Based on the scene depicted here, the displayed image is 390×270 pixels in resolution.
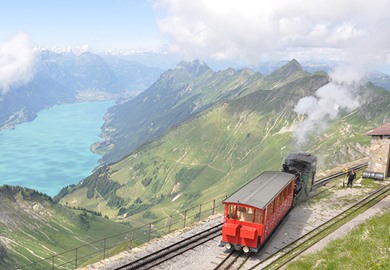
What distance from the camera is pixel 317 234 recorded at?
36.3m

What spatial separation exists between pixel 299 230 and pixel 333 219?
5498 mm

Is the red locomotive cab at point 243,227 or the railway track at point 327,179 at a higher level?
Answer: the red locomotive cab at point 243,227

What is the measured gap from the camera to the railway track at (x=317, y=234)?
97.8 ft

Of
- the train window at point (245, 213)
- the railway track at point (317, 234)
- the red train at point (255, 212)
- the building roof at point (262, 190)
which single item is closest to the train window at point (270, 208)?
the red train at point (255, 212)

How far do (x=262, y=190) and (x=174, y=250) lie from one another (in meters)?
9.91

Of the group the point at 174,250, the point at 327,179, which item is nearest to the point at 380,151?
the point at 327,179

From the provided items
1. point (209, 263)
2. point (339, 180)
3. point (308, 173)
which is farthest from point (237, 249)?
point (339, 180)

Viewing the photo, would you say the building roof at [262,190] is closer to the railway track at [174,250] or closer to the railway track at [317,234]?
the railway track at [317,234]

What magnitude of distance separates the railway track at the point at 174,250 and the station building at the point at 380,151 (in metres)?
31.3

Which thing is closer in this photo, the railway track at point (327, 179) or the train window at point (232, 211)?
the train window at point (232, 211)

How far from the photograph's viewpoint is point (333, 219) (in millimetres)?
40688

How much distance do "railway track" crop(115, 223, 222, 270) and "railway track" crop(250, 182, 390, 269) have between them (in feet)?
21.7

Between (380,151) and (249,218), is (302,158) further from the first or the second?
(249,218)

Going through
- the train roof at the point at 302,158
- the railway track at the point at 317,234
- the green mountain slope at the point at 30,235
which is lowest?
the green mountain slope at the point at 30,235
